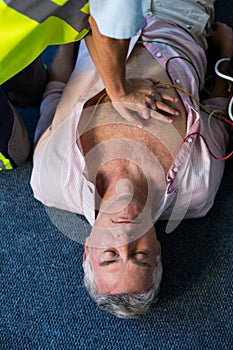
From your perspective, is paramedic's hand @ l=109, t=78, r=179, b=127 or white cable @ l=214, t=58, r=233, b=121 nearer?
paramedic's hand @ l=109, t=78, r=179, b=127

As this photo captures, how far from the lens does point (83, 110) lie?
4.29ft

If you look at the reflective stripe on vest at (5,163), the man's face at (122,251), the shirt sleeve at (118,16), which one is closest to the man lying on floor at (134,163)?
the man's face at (122,251)

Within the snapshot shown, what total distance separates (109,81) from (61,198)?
45cm

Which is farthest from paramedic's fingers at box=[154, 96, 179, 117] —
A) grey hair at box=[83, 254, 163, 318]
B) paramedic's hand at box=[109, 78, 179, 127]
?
grey hair at box=[83, 254, 163, 318]

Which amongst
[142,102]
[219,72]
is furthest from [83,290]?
[219,72]

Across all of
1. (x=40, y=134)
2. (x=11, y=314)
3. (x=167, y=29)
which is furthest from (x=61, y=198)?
(x=167, y=29)

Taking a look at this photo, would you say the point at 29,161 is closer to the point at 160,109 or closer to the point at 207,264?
the point at 160,109

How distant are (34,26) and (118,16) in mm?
259

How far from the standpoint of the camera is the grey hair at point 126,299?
1.16 metres

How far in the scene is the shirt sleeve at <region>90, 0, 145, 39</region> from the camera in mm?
769

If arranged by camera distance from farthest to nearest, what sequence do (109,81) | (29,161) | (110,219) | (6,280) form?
1. (29,161)
2. (6,280)
3. (110,219)
4. (109,81)

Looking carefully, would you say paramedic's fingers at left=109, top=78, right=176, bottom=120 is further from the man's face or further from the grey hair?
the grey hair

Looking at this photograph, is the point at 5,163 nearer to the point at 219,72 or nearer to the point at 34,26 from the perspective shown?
the point at 34,26

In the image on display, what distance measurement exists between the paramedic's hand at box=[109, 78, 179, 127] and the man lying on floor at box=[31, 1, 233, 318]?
1cm
